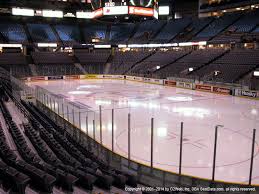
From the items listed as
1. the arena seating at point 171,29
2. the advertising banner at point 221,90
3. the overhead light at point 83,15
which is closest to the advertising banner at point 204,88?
the advertising banner at point 221,90

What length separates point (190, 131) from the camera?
42.4ft

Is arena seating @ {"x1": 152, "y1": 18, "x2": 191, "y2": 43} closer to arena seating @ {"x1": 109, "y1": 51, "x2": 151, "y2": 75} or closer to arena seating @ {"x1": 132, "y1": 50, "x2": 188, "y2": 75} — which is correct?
arena seating @ {"x1": 132, "y1": 50, "x2": 188, "y2": 75}

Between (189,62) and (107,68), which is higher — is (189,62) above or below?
above

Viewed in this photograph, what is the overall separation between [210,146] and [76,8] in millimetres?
41736

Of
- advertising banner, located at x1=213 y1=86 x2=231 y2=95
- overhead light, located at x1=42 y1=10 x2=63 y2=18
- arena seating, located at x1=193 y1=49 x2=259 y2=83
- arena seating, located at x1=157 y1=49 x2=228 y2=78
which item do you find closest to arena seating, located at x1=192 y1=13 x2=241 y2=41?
arena seating, located at x1=157 y1=49 x2=228 y2=78

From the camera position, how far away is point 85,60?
159 feet

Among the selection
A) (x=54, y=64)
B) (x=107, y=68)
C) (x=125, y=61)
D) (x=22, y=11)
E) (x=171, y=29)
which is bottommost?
(x=107, y=68)

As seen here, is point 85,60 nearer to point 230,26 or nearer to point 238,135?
point 230,26

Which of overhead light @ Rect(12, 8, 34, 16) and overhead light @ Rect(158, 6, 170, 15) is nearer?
overhead light @ Rect(12, 8, 34, 16)

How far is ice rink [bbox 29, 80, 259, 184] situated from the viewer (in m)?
8.87

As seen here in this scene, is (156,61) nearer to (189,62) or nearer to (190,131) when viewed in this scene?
(189,62)

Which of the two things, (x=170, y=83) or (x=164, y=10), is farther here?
(x=164, y=10)

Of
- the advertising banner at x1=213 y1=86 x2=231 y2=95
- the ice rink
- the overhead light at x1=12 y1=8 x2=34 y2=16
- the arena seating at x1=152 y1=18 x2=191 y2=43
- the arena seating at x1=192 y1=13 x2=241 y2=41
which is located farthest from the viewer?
the arena seating at x1=152 y1=18 x2=191 y2=43

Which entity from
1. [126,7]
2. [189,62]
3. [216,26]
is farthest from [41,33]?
[126,7]
